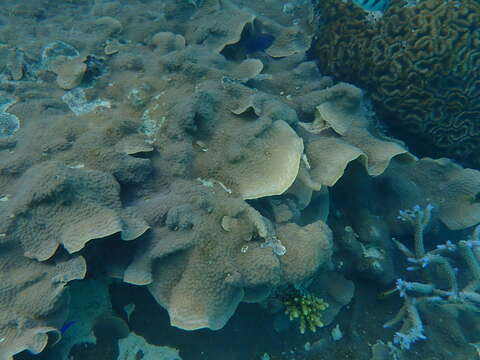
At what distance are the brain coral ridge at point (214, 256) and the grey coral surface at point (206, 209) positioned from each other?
0.04 ft

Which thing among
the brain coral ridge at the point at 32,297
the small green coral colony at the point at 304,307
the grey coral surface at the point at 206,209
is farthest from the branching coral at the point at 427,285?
the brain coral ridge at the point at 32,297

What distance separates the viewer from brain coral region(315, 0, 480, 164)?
3752 mm

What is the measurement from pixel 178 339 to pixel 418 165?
3.40 metres

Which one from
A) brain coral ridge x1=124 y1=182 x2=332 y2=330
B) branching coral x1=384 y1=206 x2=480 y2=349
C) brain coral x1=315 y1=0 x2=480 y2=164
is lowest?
branching coral x1=384 y1=206 x2=480 y2=349

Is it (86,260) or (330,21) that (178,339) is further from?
(330,21)

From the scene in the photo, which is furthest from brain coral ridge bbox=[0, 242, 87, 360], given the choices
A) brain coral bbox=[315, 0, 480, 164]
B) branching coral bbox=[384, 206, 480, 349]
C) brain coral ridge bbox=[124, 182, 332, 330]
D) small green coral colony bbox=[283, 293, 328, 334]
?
brain coral bbox=[315, 0, 480, 164]

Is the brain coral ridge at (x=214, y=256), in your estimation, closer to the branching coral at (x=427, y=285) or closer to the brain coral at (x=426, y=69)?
the branching coral at (x=427, y=285)

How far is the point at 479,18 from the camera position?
375cm

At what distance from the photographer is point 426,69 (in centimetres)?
379

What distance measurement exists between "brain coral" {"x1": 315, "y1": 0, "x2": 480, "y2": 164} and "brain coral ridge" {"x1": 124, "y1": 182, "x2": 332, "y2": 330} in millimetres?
2289

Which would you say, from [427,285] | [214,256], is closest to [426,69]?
[427,285]

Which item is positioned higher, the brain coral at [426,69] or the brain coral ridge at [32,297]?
the brain coral at [426,69]

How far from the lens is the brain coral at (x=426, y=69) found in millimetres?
3752

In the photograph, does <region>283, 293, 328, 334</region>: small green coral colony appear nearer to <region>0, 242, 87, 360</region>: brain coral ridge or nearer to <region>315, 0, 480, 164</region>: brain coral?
<region>0, 242, 87, 360</region>: brain coral ridge
